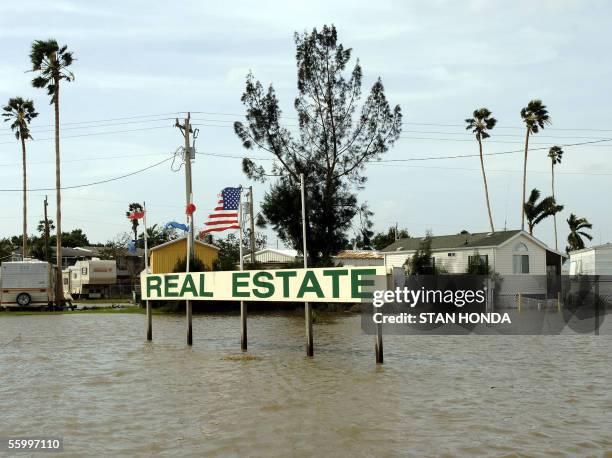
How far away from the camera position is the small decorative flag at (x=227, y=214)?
1050 inches

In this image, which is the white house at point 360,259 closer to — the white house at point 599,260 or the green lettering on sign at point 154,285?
the white house at point 599,260

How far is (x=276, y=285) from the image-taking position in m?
17.8

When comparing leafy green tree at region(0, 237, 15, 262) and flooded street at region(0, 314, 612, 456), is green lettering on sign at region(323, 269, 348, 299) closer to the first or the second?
flooded street at region(0, 314, 612, 456)

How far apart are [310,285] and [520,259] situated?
35487 mm

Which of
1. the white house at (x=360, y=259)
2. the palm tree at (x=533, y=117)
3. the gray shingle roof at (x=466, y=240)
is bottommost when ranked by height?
the white house at (x=360, y=259)

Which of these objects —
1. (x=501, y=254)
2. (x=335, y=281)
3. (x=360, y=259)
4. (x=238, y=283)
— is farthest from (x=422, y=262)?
(x=335, y=281)

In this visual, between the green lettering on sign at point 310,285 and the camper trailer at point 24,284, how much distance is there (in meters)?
33.5

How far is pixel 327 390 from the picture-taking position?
13469 mm

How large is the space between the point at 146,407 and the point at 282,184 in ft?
110

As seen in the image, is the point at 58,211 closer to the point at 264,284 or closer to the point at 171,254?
the point at 171,254

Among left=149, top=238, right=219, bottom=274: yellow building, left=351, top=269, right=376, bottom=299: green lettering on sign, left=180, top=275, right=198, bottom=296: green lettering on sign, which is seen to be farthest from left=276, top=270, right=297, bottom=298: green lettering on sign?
left=149, top=238, right=219, bottom=274: yellow building

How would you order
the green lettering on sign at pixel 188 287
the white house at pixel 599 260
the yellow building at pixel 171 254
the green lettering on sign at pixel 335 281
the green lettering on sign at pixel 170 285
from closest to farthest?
the green lettering on sign at pixel 335 281
the green lettering on sign at pixel 188 287
the green lettering on sign at pixel 170 285
the white house at pixel 599 260
the yellow building at pixel 171 254

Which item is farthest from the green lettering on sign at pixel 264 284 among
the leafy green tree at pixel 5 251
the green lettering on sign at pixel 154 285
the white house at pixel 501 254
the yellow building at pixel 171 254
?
the leafy green tree at pixel 5 251

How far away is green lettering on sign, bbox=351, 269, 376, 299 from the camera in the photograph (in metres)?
15.2
